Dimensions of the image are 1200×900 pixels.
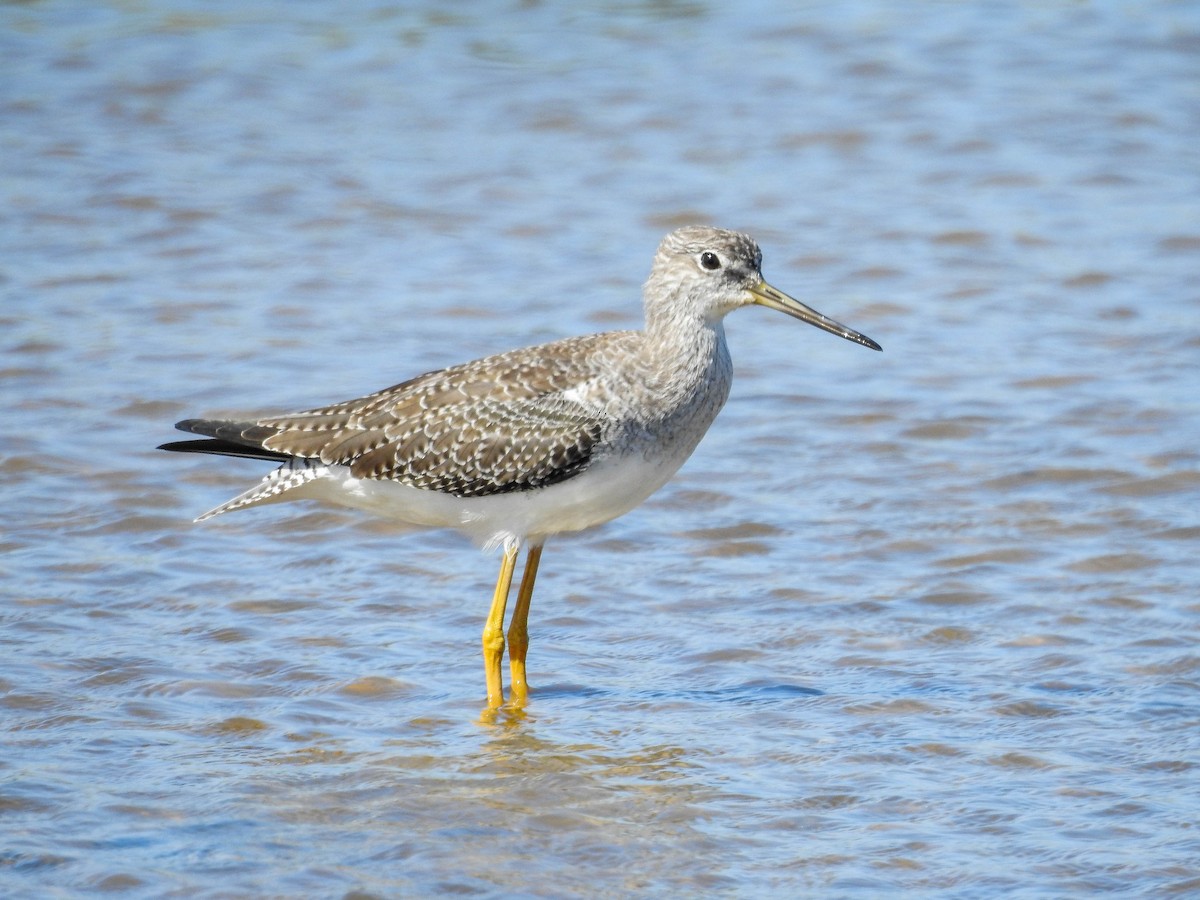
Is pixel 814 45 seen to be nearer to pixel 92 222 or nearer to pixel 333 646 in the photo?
pixel 92 222

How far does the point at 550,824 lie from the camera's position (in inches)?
292

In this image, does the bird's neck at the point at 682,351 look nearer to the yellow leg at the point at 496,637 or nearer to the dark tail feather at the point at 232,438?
the yellow leg at the point at 496,637

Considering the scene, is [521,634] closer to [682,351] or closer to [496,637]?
[496,637]

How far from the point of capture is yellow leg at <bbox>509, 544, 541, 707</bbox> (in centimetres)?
884

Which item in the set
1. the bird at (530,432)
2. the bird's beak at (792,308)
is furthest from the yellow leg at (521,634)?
the bird's beak at (792,308)

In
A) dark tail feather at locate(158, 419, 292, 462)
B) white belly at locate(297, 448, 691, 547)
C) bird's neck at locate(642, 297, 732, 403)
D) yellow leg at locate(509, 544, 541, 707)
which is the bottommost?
yellow leg at locate(509, 544, 541, 707)

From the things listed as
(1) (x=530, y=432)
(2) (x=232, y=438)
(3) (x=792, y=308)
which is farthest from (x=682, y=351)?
(2) (x=232, y=438)

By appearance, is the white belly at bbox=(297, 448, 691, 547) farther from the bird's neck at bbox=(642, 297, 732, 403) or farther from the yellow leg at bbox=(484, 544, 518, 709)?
the bird's neck at bbox=(642, 297, 732, 403)

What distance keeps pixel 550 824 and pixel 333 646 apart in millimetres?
2151

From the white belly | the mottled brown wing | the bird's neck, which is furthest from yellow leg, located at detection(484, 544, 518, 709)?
the bird's neck

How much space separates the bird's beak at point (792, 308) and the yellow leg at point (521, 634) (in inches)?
66.4

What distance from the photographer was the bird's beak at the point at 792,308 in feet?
29.8

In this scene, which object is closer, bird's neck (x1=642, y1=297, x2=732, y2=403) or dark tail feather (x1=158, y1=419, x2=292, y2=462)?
bird's neck (x1=642, y1=297, x2=732, y2=403)

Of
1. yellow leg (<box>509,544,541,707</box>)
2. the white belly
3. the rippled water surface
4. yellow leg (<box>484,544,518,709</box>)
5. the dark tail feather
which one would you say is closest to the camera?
the rippled water surface
